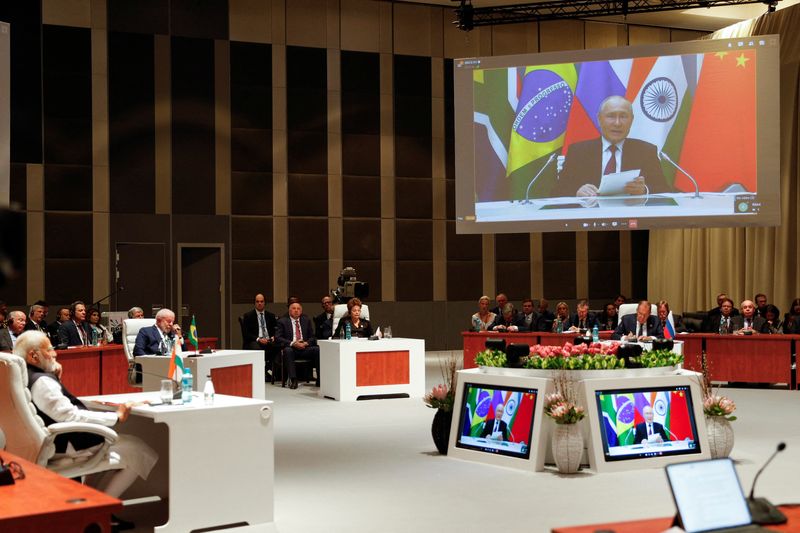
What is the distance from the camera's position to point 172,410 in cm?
528

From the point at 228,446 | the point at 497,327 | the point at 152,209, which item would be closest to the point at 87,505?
the point at 228,446

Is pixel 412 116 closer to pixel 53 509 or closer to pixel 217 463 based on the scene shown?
pixel 217 463

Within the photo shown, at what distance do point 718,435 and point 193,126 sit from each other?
37.9 feet

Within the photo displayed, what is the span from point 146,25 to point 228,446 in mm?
12380

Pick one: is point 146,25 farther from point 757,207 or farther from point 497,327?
point 757,207

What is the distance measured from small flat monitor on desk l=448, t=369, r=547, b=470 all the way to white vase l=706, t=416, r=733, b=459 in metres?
1.27

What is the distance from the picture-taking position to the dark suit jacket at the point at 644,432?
7.00 meters

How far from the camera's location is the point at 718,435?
23.7 ft

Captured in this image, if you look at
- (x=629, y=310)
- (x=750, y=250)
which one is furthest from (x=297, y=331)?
(x=750, y=250)

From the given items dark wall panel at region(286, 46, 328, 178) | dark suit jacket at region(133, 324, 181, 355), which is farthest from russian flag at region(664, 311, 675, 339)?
dark wall panel at region(286, 46, 328, 178)

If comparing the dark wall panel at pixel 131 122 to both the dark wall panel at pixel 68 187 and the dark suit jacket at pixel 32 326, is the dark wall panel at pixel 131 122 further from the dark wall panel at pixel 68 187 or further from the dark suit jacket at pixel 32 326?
the dark suit jacket at pixel 32 326

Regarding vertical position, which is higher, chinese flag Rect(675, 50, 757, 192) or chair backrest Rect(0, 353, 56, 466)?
chinese flag Rect(675, 50, 757, 192)

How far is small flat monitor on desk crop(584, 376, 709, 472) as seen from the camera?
6.90 metres

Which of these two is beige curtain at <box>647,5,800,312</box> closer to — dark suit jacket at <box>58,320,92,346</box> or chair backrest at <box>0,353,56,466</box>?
dark suit jacket at <box>58,320,92,346</box>
